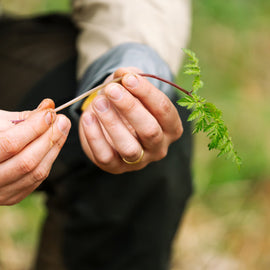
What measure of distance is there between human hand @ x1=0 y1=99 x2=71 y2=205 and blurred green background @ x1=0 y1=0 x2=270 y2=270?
1464mm

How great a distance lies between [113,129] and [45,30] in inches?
33.6

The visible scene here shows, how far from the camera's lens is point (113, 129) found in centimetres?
98

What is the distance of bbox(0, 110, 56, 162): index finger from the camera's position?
33.7 inches

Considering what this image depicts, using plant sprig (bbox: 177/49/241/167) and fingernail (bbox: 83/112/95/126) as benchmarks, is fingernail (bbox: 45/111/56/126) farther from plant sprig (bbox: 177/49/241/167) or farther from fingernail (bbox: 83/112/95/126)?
plant sprig (bbox: 177/49/241/167)

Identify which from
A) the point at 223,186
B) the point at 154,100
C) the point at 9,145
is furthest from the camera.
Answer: the point at 223,186

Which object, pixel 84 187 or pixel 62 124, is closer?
pixel 62 124

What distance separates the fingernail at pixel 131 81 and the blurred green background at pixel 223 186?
1501mm

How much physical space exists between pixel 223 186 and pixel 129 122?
5.86ft

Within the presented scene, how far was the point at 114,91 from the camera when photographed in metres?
0.91

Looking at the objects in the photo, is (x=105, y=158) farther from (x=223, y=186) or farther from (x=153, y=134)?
(x=223, y=186)

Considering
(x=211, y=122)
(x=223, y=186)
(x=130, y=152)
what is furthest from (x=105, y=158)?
(x=223, y=186)

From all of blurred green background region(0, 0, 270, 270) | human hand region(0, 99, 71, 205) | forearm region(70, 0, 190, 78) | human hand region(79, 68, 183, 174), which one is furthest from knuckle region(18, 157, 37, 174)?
blurred green background region(0, 0, 270, 270)

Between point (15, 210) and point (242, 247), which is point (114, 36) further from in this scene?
point (242, 247)

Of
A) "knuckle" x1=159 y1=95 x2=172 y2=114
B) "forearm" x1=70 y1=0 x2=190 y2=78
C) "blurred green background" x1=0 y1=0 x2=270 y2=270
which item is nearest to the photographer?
"knuckle" x1=159 y1=95 x2=172 y2=114
